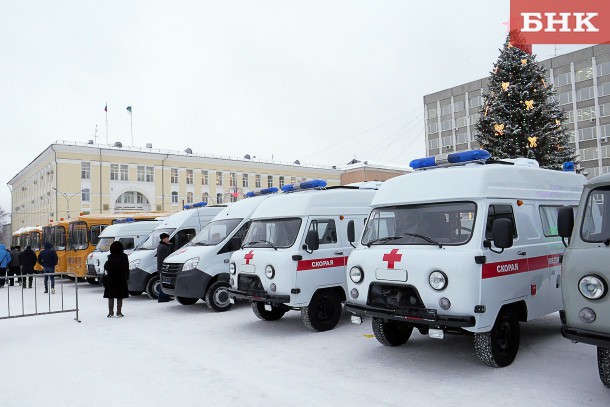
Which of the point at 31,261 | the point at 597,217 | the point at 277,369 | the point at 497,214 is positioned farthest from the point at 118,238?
the point at 597,217

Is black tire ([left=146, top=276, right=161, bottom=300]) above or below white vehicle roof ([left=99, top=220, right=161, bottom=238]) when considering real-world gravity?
below

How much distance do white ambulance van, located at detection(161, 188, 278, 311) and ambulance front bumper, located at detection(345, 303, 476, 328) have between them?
5322 millimetres

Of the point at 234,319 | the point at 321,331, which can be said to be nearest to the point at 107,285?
the point at 234,319

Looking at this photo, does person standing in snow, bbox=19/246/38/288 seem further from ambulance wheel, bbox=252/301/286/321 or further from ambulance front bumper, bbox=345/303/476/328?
ambulance front bumper, bbox=345/303/476/328

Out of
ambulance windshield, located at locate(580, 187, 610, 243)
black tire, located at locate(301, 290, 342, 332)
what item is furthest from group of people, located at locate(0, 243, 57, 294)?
ambulance windshield, located at locate(580, 187, 610, 243)

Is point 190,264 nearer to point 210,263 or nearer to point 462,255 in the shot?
point 210,263

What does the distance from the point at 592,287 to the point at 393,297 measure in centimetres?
241

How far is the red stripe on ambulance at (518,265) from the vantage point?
6.31m

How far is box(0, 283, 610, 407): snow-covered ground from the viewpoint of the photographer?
5633 millimetres

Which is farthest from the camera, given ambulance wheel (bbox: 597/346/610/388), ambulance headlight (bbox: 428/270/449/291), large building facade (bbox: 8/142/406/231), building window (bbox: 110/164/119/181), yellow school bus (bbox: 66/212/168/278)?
building window (bbox: 110/164/119/181)

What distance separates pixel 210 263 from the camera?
11750mm

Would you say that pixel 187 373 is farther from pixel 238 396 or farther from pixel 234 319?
pixel 234 319

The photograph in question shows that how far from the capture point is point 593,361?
662cm

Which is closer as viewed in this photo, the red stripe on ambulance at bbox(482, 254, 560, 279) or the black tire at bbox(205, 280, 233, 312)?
the red stripe on ambulance at bbox(482, 254, 560, 279)
